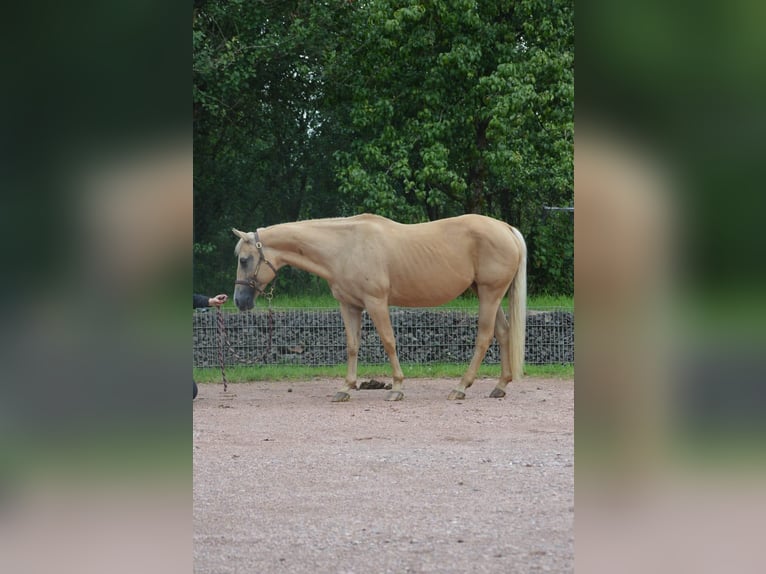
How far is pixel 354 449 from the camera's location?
7.38 m

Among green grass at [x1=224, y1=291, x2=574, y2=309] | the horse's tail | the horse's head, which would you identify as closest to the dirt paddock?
the horse's tail

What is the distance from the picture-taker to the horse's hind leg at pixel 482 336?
33.1ft

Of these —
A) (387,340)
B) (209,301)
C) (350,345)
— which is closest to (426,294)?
(387,340)

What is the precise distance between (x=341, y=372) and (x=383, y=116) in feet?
18.3

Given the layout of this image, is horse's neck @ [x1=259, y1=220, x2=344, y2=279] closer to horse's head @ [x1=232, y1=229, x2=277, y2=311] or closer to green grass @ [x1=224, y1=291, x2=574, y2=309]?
horse's head @ [x1=232, y1=229, x2=277, y2=311]

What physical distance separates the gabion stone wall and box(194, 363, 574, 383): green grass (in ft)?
0.67

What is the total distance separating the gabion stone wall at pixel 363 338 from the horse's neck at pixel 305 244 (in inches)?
107

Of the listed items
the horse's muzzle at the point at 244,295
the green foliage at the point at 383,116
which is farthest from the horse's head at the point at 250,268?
the green foliage at the point at 383,116

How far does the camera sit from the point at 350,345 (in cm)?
1024
